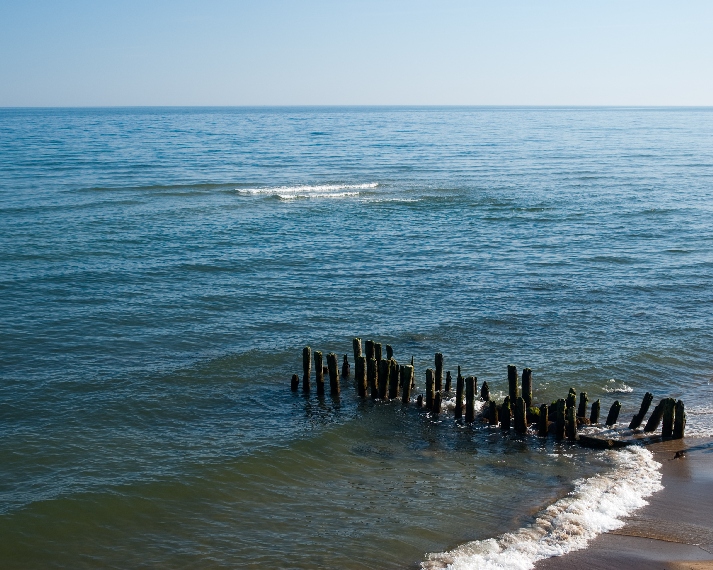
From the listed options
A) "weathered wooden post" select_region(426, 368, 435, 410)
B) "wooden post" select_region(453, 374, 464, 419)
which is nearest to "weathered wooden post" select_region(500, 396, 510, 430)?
"wooden post" select_region(453, 374, 464, 419)

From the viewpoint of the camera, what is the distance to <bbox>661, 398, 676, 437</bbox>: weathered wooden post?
18812 mm

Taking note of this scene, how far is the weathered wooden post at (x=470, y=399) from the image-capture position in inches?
774

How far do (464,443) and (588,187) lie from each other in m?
45.8

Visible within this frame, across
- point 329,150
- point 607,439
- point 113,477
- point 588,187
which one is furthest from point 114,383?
point 329,150

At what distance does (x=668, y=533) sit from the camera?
48.9ft

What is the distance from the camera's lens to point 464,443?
19.2m

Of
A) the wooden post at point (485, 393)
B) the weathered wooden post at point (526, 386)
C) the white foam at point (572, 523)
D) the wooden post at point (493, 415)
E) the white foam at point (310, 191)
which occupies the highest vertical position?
the white foam at point (310, 191)

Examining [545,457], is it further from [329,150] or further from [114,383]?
[329,150]

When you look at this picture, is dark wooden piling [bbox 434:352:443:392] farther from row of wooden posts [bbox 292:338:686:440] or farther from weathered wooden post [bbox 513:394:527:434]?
weathered wooden post [bbox 513:394:527:434]

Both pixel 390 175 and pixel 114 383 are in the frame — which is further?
pixel 390 175

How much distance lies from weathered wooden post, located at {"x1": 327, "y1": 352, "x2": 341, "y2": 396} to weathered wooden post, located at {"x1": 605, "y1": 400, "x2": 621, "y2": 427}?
7.59 metres

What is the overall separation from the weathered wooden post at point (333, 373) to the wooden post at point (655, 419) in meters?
8.52

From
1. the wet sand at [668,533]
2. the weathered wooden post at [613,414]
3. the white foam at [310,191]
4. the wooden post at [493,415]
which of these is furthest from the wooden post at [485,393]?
the white foam at [310,191]

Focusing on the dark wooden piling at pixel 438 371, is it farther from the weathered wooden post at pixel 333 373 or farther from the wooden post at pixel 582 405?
the wooden post at pixel 582 405
